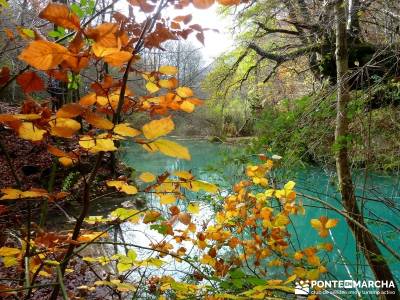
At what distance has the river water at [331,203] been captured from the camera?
6.67ft

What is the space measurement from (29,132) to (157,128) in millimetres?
265

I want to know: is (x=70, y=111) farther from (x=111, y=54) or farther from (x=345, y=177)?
(x=345, y=177)

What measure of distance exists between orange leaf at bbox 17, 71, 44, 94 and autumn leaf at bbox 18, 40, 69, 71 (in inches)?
7.5

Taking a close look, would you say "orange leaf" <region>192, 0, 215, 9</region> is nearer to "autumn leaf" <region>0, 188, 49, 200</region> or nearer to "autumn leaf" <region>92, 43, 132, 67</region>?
"autumn leaf" <region>92, 43, 132, 67</region>

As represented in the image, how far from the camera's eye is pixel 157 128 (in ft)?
1.97

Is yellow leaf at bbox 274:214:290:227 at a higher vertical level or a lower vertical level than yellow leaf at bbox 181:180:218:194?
lower

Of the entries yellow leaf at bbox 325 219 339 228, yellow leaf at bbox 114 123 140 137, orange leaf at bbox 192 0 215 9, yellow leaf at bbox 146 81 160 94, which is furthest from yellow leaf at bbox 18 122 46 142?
yellow leaf at bbox 325 219 339 228

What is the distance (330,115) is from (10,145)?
697 centimetres

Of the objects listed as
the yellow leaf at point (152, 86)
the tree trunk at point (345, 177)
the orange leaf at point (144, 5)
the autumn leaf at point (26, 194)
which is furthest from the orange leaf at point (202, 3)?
the tree trunk at point (345, 177)

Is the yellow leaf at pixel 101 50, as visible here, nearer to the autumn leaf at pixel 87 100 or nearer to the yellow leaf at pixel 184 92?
the autumn leaf at pixel 87 100

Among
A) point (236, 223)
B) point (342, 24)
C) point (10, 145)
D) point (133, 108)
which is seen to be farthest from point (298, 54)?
point (10, 145)

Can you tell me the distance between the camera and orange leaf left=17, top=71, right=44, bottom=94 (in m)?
0.68

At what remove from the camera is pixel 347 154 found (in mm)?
2545

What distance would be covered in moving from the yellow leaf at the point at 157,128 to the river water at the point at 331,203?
62 cm
